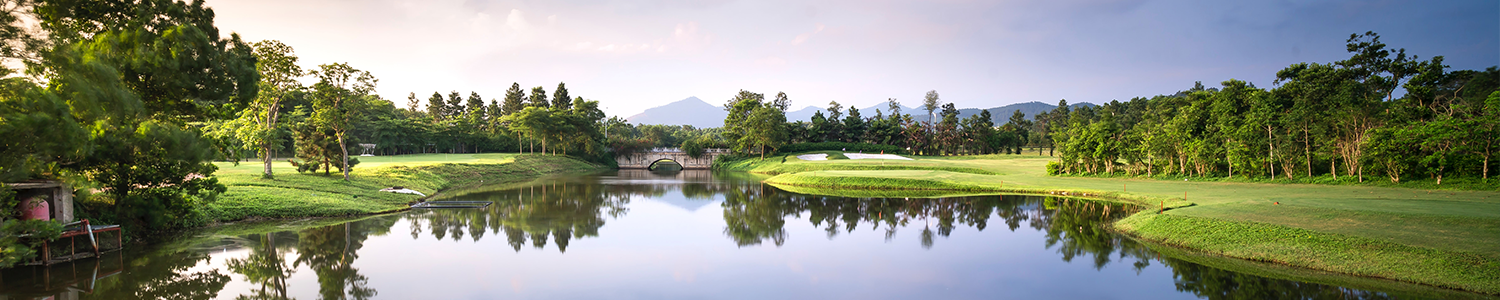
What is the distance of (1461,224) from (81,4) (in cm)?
2946

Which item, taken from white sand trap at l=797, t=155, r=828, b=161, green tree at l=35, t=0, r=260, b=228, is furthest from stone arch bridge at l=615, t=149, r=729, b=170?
green tree at l=35, t=0, r=260, b=228

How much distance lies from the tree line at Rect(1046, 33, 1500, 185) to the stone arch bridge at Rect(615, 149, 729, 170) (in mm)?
49459

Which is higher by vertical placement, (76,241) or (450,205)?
(76,241)

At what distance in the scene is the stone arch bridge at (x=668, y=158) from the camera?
3172 inches

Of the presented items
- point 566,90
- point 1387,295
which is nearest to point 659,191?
point 1387,295

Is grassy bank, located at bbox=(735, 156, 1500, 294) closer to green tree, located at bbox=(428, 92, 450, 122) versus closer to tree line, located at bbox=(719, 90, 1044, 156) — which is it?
tree line, located at bbox=(719, 90, 1044, 156)

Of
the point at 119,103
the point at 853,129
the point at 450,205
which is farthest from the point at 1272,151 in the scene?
the point at 853,129

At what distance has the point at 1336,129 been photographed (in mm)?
28000

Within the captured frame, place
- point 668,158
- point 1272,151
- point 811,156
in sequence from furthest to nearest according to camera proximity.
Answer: point 668,158 → point 811,156 → point 1272,151

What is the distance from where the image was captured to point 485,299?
37.9 feet

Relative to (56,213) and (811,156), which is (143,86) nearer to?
(56,213)

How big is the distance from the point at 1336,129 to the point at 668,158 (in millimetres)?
65679

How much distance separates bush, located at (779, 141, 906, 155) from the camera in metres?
77.2

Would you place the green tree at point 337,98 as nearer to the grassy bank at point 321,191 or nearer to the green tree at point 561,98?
the grassy bank at point 321,191
